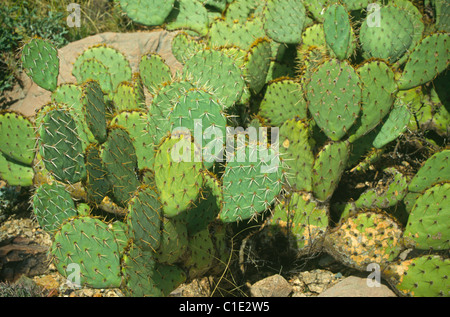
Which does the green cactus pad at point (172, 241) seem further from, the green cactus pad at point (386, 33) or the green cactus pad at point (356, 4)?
the green cactus pad at point (356, 4)

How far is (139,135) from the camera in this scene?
8.57 feet

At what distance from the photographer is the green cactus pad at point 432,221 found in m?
2.35

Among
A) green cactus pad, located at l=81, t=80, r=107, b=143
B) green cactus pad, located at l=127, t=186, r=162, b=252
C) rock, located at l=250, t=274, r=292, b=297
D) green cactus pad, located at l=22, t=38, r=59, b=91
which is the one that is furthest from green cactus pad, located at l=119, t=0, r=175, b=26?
rock, located at l=250, t=274, r=292, b=297

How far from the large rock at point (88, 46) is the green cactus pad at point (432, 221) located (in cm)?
290

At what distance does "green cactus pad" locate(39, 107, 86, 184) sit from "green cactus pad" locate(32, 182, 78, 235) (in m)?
0.12

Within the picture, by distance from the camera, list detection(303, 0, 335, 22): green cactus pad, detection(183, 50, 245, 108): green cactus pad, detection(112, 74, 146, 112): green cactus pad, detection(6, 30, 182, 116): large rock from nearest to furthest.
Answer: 1. detection(183, 50, 245, 108): green cactus pad
2. detection(112, 74, 146, 112): green cactus pad
3. detection(303, 0, 335, 22): green cactus pad
4. detection(6, 30, 182, 116): large rock

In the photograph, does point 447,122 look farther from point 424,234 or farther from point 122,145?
point 122,145

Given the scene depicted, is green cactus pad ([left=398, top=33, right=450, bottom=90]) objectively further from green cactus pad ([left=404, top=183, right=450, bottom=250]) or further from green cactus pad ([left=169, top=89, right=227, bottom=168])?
green cactus pad ([left=169, top=89, right=227, bottom=168])

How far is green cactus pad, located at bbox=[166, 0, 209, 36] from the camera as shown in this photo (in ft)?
12.3

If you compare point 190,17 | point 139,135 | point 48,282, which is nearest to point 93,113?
point 139,135

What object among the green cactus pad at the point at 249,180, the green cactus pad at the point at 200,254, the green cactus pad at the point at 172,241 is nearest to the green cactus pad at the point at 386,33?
the green cactus pad at the point at 249,180

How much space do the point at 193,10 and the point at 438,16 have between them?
6.43ft

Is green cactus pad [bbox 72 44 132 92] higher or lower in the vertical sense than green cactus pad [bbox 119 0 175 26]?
lower

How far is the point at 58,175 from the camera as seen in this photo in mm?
2418
